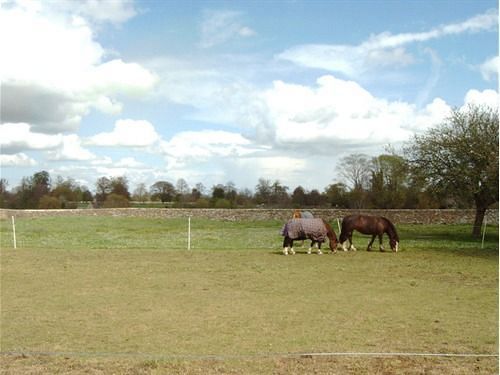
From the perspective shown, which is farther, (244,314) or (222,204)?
(222,204)

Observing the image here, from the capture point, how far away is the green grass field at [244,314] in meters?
5.21

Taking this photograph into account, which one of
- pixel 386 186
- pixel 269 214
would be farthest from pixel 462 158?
pixel 386 186

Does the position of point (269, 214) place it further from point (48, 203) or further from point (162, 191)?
point (162, 191)

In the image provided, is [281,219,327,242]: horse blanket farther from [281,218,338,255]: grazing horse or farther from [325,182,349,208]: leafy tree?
[325,182,349,208]: leafy tree

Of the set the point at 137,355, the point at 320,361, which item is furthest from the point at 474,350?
the point at 137,355

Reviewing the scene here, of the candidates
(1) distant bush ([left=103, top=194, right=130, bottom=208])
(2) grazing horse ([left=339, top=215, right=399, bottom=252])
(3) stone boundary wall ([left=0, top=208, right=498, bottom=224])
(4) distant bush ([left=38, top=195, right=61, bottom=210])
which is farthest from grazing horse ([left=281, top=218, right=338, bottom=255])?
(4) distant bush ([left=38, top=195, right=61, bottom=210])

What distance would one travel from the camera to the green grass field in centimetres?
521

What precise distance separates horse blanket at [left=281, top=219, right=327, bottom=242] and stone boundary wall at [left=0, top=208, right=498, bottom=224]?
16.5 metres

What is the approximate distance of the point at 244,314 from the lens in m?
7.43

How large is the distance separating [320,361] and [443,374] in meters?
1.12

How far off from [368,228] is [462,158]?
7712 mm

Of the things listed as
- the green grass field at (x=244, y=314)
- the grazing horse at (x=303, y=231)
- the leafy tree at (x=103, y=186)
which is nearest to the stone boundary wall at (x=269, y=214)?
the grazing horse at (x=303, y=231)

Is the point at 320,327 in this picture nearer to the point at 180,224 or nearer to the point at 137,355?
the point at 137,355

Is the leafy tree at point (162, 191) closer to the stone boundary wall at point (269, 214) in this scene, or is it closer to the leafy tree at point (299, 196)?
the leafy tree at point (299, 196)
